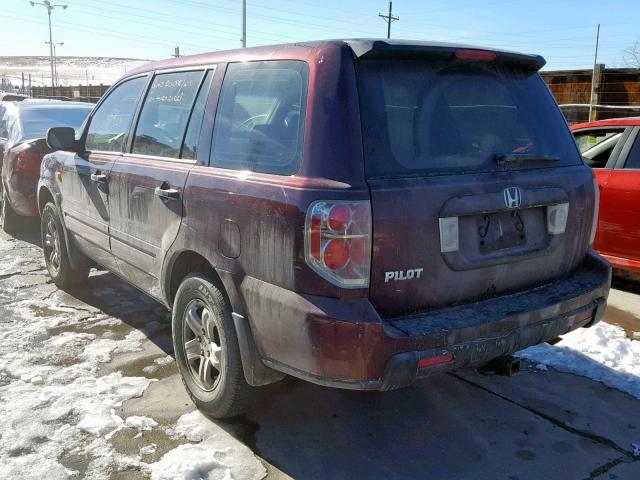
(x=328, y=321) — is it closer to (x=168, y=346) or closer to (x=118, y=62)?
(x=168, y=346)

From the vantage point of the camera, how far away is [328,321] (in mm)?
2420

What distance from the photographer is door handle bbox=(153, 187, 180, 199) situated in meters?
3.30

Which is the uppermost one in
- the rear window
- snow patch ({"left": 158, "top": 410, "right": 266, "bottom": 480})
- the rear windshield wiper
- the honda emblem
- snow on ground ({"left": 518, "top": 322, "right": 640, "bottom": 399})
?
the rear window

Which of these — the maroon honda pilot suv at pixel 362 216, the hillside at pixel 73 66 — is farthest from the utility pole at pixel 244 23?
the hillside at pixel 73 66

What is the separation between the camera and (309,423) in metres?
3.31

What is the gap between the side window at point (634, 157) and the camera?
5.42m

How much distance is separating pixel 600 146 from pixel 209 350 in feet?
14.7

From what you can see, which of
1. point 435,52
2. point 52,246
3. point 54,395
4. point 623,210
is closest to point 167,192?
point 54,395

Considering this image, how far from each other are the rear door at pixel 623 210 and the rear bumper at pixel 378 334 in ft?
9.24

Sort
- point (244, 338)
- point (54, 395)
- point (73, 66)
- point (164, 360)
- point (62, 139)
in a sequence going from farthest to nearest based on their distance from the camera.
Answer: point (73, 66) → point (62, 139) → point (164, 360) → point (54, 395) → point (244, 338)

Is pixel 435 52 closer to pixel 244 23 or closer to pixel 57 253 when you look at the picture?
pixel 57 253

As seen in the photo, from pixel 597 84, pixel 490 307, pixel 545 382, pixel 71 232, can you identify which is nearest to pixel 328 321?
pixel 490 307

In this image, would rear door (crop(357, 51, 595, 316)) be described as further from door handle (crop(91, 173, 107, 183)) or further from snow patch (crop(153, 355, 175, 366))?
door handle (crop(91, 173, 107, 183))

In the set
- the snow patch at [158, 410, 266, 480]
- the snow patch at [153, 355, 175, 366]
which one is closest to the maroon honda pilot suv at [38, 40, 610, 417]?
the snow patch at [158, 410, 266, 480]
